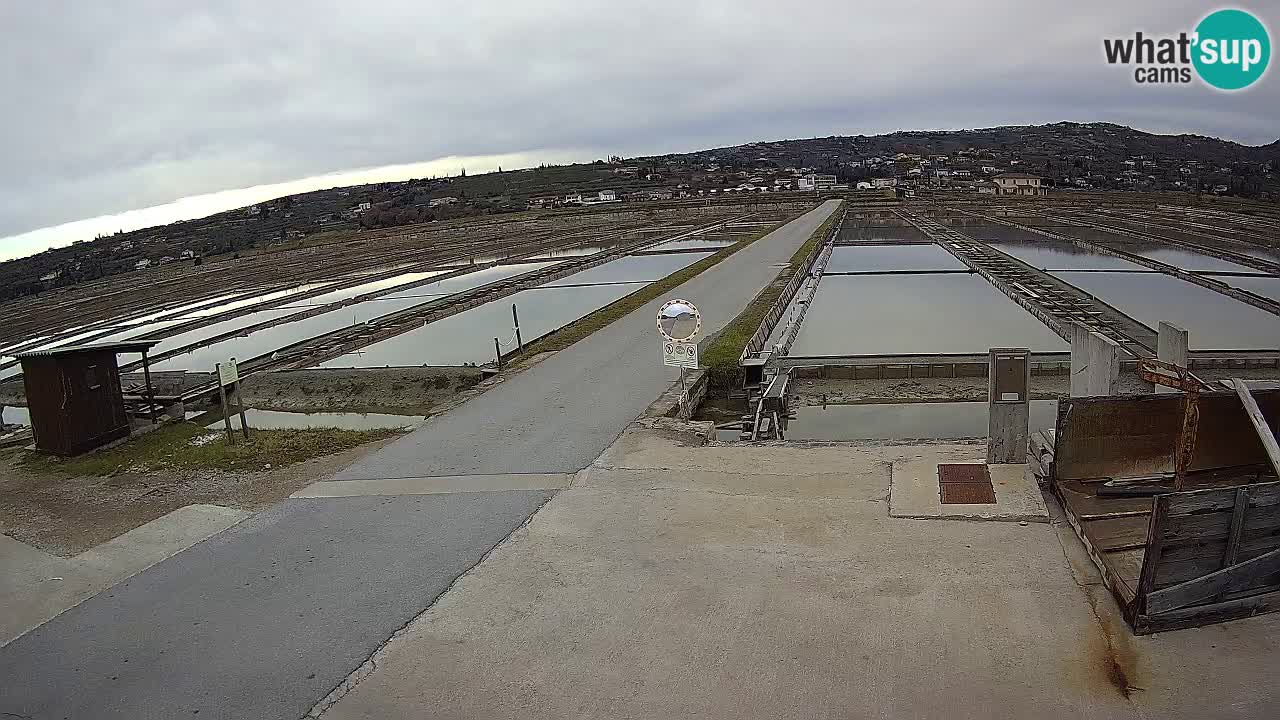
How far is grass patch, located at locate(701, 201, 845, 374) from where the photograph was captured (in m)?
12.9

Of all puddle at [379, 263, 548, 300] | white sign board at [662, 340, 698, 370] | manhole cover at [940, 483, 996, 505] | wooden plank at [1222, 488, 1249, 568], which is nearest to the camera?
wooden plank at [1222, 488, 1249, 568]

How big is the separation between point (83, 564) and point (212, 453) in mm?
3524

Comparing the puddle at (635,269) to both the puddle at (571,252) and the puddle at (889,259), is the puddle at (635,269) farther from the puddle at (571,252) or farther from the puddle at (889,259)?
the puddle at (889,259)

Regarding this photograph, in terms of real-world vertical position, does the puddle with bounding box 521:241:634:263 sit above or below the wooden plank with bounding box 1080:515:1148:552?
above

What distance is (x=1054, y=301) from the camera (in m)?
19.6

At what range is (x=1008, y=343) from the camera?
15070 millimetres

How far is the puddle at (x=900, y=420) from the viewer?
420 inches

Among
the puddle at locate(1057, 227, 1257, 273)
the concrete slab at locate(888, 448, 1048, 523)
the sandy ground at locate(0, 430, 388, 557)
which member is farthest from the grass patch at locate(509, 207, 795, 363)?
the puddle at locate(1057, 227, 1257, 273)

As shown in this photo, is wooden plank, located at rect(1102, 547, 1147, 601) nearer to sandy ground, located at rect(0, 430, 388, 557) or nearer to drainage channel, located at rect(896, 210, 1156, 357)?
drainage channel, located at rect(896, 210, 1156, 357)

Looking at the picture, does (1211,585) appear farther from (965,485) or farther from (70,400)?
(70,400)

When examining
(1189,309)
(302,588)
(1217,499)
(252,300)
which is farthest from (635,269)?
(1217,499)

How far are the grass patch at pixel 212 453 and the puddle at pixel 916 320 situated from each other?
857 cm

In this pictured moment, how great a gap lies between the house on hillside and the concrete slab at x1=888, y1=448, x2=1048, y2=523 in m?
87.1

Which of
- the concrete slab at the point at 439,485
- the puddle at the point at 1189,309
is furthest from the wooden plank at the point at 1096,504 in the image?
the puddle at the point at 1189,309
